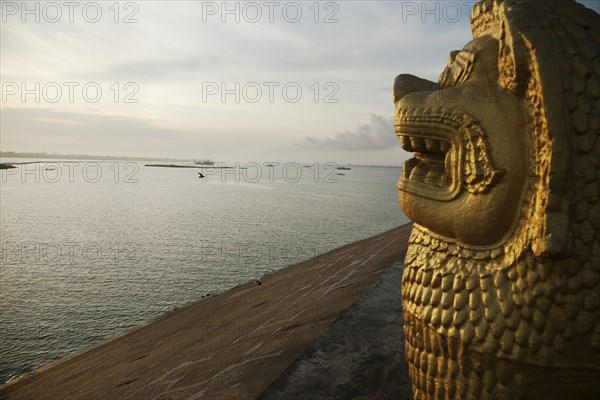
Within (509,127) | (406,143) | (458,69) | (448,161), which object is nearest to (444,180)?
(448,161)

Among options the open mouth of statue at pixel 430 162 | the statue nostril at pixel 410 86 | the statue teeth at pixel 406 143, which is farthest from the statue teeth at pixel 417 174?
the statue nostril at pixel 410 86

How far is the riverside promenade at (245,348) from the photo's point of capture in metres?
3.85

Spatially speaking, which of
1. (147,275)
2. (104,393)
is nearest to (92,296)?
(147,275)

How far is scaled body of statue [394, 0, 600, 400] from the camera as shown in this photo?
1.61 m

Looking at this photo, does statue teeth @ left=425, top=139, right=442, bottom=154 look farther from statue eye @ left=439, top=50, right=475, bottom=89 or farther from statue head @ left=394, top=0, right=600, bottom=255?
statue eye @ left=439, top=50, right=475, bottom=89

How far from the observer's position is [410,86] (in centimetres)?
229

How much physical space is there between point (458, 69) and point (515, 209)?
835 mm

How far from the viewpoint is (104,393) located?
6.30 metres

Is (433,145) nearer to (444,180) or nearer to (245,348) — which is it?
(444,180)

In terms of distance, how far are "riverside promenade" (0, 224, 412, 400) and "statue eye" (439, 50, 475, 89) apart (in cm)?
264

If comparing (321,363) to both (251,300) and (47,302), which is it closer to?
(251,300)

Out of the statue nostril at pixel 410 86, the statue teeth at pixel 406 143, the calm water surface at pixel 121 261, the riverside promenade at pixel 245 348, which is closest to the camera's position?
the statue teeth at pixel 406 143

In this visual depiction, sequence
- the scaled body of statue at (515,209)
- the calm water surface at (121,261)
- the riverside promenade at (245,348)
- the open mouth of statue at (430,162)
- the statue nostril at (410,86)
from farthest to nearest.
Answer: the calm water surface at (121,261), the riverside promenade at (245,348), the statue nostril at (410,86), the open mouth of statue at (430,162), the scaled body of statue at (515,209)

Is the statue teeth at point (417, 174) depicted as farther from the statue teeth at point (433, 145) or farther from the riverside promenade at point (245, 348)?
the riverside promenade at point (245, 348)
